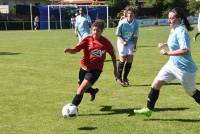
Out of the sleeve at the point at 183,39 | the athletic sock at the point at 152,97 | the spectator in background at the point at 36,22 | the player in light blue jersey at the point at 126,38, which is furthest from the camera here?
the spectator in background at the point at 36,22

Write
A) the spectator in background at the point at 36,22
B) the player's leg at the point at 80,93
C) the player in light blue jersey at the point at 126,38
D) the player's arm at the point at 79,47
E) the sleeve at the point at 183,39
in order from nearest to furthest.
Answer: the sleeve at the point at 183,39 → the player's leg at the point at 80,93 → the player's arm at the point at 79,47 → the player in light blue jersey at the point at 126,38 → the spectator in background at the point at 36,22

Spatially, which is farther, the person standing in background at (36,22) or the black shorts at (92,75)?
the person standing in background at (36,22)

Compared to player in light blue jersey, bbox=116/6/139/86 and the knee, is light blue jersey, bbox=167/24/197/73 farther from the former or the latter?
player in light blue jersey, bbox=116/6/139/86

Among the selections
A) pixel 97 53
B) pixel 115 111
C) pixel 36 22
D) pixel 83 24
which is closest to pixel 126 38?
pixel 115 111

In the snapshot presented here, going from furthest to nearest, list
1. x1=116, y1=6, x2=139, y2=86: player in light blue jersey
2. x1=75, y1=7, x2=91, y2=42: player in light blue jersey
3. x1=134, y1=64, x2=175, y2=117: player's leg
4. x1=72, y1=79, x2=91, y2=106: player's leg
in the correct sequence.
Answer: x1=75, y1=7, x2=91, y2=42: player in light blue jersey → x1=116, y1=6, x2=139, y2=86: player in light blue jersey → x1=72, y1=79, x2=91, y2=106: player's leg → x1=134, y1=64, x2=175, y2=117: player's leg

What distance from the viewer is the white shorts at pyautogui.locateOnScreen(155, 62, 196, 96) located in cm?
820

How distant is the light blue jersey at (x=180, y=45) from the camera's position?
7984 mm

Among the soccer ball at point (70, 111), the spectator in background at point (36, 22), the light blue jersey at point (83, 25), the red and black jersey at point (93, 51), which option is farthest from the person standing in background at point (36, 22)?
the soccer ball at point (70, 111)

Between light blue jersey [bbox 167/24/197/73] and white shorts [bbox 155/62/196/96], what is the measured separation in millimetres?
64

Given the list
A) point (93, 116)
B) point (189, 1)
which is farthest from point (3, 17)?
point (93, 116)

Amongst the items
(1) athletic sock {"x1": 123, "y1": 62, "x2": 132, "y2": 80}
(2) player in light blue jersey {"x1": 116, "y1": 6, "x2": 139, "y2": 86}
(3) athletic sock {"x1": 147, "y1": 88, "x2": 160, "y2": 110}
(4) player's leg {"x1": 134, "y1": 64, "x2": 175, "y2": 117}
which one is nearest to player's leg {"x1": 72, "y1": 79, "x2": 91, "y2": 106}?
(4) player's leg {"x1": 134, "y1": 64, "x2": 175, "y2": 117}

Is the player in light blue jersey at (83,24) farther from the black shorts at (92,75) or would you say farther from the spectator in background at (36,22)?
the spectator in background at (36,22)

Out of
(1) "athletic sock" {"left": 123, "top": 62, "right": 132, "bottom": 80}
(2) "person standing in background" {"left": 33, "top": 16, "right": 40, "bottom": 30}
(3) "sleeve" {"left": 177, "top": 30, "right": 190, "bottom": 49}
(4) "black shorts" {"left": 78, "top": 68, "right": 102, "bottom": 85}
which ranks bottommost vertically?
(2) "person standing in background" {"left": 33, "top": 16, "right": 40, "bottom": 30}

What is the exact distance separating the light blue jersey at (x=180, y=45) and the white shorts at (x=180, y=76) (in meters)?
0.06
